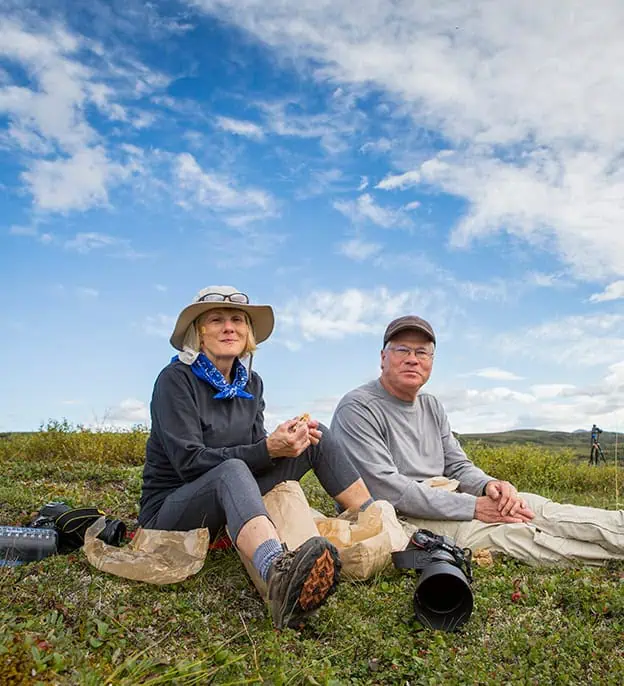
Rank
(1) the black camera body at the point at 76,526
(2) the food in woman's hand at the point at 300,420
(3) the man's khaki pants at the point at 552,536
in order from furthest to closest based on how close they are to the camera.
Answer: (3) the man's khaki pants at the point at 552,536 → (1) the black camera body at the point at 76,526 → (2) the food in woman's hand at the point at 300,420

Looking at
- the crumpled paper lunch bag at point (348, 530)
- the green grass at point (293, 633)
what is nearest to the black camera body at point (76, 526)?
the green grass at point (293, 633)

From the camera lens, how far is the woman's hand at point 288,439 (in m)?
4.67

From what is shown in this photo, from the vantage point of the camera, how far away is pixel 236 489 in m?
4.27

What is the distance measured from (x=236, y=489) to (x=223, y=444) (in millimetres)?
816

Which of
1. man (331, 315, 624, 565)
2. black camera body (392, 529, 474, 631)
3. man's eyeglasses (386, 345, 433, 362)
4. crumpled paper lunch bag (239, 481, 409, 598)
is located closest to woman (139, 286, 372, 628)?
crumpled paper lunch bag (239, 481, 409, 598)

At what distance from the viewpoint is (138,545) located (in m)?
4.80

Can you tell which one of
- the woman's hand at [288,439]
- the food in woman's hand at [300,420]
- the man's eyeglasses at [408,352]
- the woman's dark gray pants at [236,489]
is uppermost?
the man's eyeglasses at [408,352]

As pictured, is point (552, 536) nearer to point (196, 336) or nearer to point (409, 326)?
A: point (409, 326)

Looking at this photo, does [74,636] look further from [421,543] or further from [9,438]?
[9,438]

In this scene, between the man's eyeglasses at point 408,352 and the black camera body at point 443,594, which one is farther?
the man's eyeglasses at point 408,352

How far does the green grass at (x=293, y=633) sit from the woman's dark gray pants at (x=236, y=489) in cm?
43

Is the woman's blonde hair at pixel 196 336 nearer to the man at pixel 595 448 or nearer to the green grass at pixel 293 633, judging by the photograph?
the green grass at pixel 293 633

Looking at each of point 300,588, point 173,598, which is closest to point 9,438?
point 173,598

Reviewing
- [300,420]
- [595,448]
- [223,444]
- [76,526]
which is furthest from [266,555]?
[595,448]
